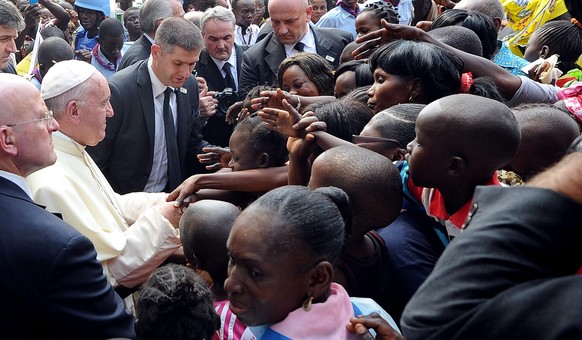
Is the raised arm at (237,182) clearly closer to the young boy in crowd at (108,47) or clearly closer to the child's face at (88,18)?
the young boy in crowd at (108,47)

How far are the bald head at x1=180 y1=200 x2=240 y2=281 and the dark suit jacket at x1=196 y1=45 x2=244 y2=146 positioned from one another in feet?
10.5

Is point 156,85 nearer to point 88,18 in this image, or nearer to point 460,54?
point 460,54

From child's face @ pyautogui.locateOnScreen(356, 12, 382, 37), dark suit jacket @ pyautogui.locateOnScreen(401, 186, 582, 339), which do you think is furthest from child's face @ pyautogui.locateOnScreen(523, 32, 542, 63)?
dark suit jacket @ pyautogui.locateOnScreen(401, 186, 582, 339)

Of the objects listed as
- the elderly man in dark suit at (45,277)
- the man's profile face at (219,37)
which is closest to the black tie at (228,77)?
the man's profile face at (219,37)

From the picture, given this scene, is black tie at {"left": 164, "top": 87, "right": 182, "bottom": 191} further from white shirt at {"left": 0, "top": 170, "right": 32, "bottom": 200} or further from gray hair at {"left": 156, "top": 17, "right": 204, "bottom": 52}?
white shirt at {"left": 0, "top": 170, "right": 32, "bottom": 200}

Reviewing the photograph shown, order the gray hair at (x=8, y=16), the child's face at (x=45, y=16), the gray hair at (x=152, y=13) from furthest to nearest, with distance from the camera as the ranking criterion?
the child's face at (x=45, y=16), the gray hair at (x=152, y=13), the gray hair at (x=8, y=16)

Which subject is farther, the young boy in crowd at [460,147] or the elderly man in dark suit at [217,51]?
the elderly man in dark suit at [217,51]

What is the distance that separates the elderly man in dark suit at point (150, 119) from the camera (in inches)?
191

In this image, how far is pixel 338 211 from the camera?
2.16 m

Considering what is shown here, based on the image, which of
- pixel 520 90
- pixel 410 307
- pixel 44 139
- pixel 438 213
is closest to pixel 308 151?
pixel 438 213

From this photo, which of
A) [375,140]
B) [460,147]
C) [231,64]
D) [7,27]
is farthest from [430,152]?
[7,27]

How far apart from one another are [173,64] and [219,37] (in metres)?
1.54

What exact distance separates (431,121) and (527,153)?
2.21 feet

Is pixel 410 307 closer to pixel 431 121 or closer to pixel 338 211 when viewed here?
pixel 338 211
